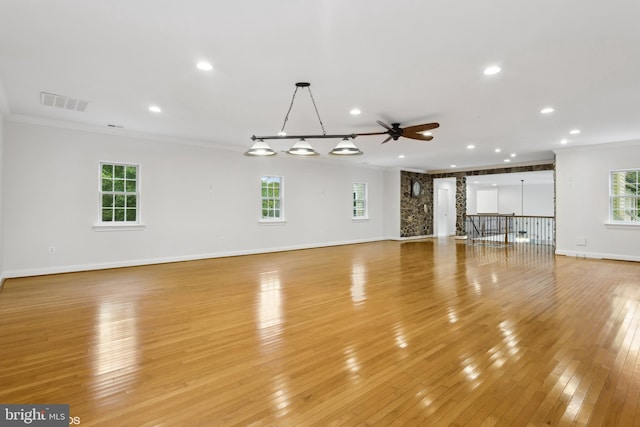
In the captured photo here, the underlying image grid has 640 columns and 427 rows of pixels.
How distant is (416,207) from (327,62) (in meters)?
10.2

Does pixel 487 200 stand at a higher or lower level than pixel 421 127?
lower

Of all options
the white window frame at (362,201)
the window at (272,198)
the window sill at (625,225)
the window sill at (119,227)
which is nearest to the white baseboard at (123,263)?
the window sill at (119,227)

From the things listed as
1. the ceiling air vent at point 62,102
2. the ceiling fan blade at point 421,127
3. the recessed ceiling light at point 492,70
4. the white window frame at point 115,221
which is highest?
the ceiling air vent at point 62,102

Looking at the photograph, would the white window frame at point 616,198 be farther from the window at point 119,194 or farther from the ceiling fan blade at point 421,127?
the window at point 119,194

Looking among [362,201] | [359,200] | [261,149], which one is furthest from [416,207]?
[261,149]

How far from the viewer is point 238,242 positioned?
8336 mm

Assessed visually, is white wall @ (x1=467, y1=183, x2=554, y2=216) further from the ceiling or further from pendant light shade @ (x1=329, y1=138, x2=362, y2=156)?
pendant light shade @ (x1=329, y1=138, x2=362, y2=156)

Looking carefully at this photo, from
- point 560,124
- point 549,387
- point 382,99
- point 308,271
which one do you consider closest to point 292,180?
point 308,271

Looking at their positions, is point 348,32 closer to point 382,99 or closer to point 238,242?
point 382,99

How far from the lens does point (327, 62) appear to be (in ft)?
11.3

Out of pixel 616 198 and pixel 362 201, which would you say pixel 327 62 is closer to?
pixel 616 198

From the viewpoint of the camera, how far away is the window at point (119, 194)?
649cm

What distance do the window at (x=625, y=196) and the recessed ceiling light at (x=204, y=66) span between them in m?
9.06

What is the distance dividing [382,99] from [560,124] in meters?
3.71
